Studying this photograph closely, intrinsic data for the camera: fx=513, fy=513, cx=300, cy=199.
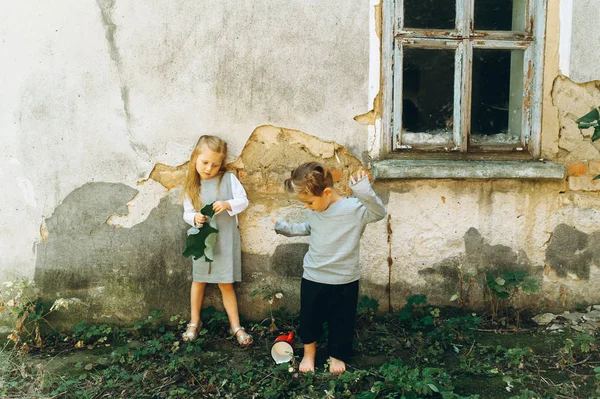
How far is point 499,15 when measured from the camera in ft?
11.7

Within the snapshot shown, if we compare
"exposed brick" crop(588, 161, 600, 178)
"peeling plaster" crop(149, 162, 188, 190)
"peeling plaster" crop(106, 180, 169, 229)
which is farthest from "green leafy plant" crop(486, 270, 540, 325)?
"peeling plaster" crop(106, 180, 169, 229)

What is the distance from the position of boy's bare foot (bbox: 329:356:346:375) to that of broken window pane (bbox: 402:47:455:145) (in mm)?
1539

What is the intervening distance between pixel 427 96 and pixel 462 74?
10.7 inches

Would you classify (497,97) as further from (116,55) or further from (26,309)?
(26,309)

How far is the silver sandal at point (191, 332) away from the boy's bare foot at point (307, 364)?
790mm

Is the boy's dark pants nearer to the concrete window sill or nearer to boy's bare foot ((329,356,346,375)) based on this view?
boy's bare foot ((329,356,346,375))

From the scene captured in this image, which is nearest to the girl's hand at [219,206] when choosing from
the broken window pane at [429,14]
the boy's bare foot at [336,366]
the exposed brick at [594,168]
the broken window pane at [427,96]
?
the boy's bare foot at [336,366]

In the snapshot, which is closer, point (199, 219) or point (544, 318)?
point (199, 219)

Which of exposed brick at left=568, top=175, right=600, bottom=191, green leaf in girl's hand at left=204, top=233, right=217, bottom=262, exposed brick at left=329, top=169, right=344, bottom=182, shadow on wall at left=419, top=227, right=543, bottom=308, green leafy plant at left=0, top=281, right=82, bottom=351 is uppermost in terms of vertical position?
exposed brick at left=329, top=169, right=344, bottom=182

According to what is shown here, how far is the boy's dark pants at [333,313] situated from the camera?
2.97 m

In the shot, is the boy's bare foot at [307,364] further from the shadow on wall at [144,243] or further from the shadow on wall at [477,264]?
the shadow on wall at [477,264]

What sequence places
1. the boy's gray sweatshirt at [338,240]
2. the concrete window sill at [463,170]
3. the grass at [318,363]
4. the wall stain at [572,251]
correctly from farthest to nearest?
the wall stain at [572,251] < the concrete window sill at [463,170] < the boy's gray sweatshirt at [338,240] < the grass at [318,363]

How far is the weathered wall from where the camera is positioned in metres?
3.35

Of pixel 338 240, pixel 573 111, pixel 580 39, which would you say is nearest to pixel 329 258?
pixel 338 240
